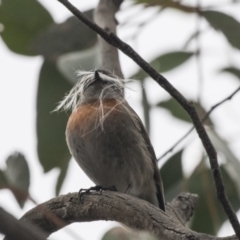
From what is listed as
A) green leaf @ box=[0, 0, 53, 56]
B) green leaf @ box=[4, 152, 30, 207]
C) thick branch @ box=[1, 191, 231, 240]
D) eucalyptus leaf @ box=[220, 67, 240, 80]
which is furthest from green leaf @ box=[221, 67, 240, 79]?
green leaf @ box=[4, 152, 30, 207]

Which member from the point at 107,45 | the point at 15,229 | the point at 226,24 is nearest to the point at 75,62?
the point at 107,45

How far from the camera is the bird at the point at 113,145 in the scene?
2967mm

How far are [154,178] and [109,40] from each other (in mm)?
1646

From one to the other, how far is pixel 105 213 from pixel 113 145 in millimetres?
759

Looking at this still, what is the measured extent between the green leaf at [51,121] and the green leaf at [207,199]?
0.83 meters

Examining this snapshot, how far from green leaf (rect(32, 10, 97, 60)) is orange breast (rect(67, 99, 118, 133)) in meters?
0.40

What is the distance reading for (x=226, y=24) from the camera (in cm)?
338

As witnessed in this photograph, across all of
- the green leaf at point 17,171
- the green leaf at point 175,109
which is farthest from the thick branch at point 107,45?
the green leaf at point 17,171

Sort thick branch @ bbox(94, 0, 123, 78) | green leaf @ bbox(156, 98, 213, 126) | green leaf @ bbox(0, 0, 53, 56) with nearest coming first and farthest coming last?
thick branch @ bbox(94, 0, 123, 78)
green leaf @ bbox(0, 0, 53, 56)
green leaf @ bbox(156, 98, 213, 126)

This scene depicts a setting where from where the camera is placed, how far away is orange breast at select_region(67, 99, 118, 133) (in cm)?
307

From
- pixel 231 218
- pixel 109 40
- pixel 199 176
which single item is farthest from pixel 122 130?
pixel 231 218

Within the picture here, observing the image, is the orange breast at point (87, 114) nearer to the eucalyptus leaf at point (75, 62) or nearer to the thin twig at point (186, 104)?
the eucalyptus leaf at point (75, 62)

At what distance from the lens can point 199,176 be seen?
3.38 meters

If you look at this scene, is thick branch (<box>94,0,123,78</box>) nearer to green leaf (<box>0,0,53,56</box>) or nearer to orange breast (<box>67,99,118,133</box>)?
orange breast (<box>67,99,118,133</box>)
